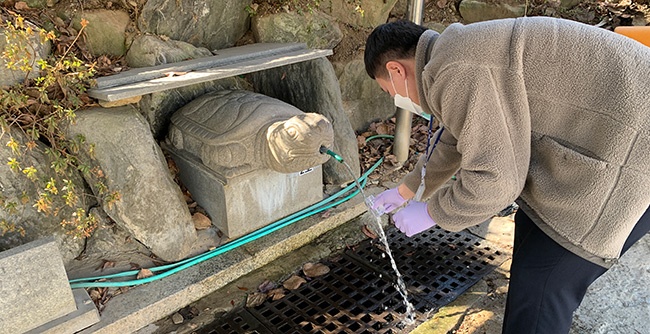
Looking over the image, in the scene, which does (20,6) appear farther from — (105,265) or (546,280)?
(546,280)

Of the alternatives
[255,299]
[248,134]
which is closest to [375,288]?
[255,299]

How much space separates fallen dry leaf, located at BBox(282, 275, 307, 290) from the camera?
285cm

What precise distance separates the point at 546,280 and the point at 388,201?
0.88 meters

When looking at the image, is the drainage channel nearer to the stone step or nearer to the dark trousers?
the dark trousers

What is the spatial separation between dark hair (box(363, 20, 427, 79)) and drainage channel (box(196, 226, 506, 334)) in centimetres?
143

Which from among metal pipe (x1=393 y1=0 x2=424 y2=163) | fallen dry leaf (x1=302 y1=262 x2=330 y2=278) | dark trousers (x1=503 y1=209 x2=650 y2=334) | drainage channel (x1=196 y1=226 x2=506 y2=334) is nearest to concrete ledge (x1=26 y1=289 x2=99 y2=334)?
drainage channel (x1=196 y1=226 x2=506 y2=334)

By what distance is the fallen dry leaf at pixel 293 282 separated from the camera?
9.36 ft

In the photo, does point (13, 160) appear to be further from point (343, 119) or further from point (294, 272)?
point (343, 119)

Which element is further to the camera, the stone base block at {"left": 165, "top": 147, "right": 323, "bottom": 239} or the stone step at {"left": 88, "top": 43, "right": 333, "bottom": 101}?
the stone base block at {"left": 165, "top": 147, "right": 323, "bottom": 239}

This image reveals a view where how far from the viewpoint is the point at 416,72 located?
1.75m

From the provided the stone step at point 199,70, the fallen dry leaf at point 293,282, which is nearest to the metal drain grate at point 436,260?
the fallen dry leaf at point 293,282

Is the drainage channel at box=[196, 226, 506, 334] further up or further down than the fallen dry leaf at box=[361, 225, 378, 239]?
further up

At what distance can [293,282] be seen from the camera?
2.88 metres

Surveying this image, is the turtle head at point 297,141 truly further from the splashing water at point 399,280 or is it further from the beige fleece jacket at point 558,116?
the beige fleece jacket at point 558,116
